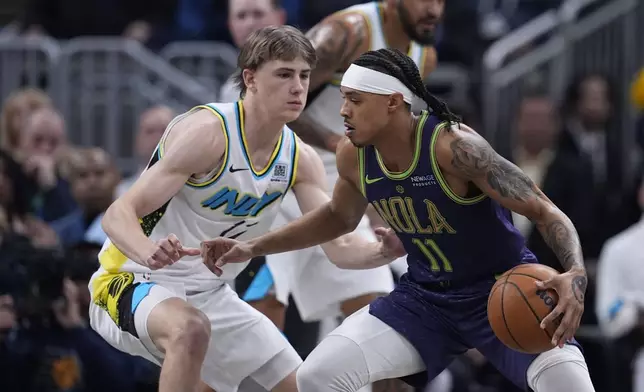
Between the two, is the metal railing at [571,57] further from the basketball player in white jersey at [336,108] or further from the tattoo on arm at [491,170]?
the tattoo on arm at [491,170]

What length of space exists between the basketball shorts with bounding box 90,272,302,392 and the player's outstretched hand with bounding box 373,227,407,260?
70 cm

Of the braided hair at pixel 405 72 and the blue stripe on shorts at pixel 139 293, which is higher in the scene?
the braided hair at pixel 405 72

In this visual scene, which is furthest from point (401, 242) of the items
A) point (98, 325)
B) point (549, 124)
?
point (549, 124)

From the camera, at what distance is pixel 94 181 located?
1048 cm

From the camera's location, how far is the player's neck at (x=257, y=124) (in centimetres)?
664

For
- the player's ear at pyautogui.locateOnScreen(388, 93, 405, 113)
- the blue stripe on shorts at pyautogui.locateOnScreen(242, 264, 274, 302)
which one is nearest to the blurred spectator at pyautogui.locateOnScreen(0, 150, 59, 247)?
the blue stripe on shorts at pyautogui.locateOnScreen(242, 264, 274, 302)

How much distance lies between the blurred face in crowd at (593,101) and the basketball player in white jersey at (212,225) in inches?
193

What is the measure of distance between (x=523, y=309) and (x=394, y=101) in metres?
1.12

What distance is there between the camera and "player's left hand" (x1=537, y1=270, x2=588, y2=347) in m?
5.64

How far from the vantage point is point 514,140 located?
12023mm

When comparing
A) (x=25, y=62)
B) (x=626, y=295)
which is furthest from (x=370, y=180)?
(x=25, y=62)

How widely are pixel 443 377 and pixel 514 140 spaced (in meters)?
2.87

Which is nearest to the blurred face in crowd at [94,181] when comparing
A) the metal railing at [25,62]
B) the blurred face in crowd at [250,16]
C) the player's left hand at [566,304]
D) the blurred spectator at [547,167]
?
the metal railing at [25,62]

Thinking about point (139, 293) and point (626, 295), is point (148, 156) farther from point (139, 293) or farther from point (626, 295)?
point (139, 293)
